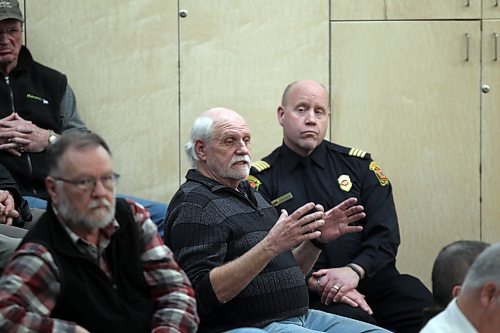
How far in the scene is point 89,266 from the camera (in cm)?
292

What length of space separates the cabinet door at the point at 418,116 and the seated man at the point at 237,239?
60.2 inches

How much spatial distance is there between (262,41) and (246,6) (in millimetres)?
182

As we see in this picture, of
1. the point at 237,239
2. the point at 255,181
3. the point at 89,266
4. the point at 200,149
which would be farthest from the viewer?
the point at 255,181

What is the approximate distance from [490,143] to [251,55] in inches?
49.6

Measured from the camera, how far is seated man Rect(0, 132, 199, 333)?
2.83 m

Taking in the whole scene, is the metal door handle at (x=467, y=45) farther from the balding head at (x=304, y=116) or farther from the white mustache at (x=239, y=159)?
the white mustache at (x=239, y=159)

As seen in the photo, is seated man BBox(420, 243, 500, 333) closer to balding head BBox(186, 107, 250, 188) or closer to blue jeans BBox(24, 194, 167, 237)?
balding head BBox(186, 107, 250, 188)

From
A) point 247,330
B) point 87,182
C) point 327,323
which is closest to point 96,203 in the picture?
point 87,182

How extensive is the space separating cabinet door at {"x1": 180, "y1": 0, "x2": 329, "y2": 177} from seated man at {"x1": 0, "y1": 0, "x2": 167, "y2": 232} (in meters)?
0.63

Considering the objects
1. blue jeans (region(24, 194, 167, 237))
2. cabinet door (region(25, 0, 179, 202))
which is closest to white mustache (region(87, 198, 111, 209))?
blue jeans (region(24, 194, 167, 237))

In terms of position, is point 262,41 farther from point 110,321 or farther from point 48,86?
point 110,321

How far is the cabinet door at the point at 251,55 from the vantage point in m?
5.27

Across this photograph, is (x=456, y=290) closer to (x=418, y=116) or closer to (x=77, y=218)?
(x=77, y=218)

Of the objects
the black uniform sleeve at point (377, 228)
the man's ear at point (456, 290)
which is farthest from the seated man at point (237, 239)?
the man's ear at point (456, 290)
